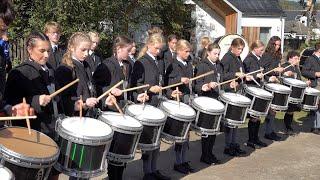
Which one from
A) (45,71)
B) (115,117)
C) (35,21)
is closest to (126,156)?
(115,117)

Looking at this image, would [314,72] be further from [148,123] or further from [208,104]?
[148,123]

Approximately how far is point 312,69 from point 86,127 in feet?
20.9

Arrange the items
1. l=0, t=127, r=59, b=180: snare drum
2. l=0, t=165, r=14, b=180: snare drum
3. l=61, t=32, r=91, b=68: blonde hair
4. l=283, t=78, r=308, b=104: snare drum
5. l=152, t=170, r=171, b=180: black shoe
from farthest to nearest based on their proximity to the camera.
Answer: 1. l=283, t=78, r=308, b=104: snare drum
2. l=152, t=170, r=171, b=180: black shoe
3. l=61, t=32, r=91, b=68: blonde hair
4. l=0, t=127, r=59, b=180: snare drum
5. l=0, t=165, r=14, b=180: snare drum

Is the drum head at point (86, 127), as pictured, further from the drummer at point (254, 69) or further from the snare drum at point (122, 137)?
the drummer at point (254, 69)

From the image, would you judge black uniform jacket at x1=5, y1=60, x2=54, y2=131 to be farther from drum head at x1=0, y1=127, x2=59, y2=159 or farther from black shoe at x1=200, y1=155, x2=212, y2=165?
black shoe at x1=200, y1=155, x2=212, y2=165

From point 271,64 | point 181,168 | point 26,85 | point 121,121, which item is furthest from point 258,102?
point 26,85

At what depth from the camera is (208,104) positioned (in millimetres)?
6391

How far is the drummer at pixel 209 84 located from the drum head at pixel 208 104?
32 centimetres

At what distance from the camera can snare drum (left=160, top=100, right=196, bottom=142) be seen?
564 cm

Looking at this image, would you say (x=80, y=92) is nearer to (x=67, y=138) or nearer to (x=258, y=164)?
(x=67, y=138)

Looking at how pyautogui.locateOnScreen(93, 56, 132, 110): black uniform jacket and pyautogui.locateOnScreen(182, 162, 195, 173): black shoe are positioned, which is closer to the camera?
pyautogui.locateOnScreen(93, 56, 132, 110): black uniform jacket

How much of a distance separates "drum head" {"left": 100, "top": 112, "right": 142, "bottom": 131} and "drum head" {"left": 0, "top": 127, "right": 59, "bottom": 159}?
92cm

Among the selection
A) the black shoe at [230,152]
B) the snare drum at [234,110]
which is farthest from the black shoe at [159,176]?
the black shoe at [230,152]

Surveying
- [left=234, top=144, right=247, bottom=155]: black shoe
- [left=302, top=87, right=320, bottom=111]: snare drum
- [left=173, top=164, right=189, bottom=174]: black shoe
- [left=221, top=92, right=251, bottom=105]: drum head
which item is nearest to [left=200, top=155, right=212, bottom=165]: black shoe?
[left=173, top=164, right=189, bottom=174]: black shoe
